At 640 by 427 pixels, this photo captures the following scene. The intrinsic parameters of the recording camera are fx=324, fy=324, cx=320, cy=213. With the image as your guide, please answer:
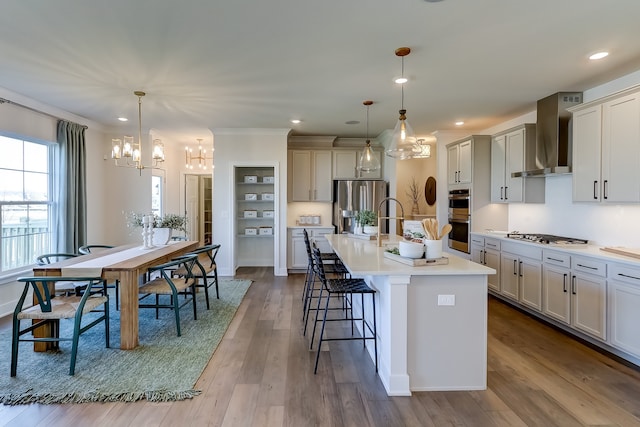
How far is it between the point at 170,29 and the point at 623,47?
3.73 metres

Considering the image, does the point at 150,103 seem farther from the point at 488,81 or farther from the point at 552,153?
the point at 552,153

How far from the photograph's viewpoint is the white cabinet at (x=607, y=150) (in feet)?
9.60

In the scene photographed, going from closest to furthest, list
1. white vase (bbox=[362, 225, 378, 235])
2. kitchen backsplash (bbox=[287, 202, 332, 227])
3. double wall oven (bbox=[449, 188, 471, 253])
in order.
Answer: white vase (bbox=[362, 225, 378, 235]) → double wall oven (bbox=[449, 188, 471, 253]) → kitchen backsplash (bbox=[287, 202, 332, 227])

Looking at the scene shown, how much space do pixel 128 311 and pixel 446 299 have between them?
2.78m

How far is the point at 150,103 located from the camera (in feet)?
14.2

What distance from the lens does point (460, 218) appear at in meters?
5.23

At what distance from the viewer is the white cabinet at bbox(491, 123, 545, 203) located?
4242 millimetres

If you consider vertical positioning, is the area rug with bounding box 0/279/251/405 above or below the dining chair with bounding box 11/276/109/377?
below

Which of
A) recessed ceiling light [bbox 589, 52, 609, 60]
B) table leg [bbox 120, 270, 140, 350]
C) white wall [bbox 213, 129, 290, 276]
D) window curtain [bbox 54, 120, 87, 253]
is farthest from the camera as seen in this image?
white wall [bbox 213, 129, 290, 276]

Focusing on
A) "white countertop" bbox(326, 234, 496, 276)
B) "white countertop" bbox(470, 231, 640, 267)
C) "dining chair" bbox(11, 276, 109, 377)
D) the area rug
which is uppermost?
"white countertop" bbox(470, 231, 640, 267)

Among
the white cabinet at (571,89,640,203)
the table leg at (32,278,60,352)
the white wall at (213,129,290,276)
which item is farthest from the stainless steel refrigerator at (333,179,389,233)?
the table leg at (32,278,60,352)

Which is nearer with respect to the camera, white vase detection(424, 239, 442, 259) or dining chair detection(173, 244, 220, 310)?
white vase detection(424, 239, 442, 259)

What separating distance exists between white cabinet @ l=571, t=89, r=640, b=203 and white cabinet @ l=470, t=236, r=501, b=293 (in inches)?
45.5

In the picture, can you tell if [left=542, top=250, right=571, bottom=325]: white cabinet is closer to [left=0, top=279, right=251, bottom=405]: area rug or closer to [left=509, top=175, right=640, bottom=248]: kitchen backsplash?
[left=509, top=175, right=640, bottom=248]: kitchen backsplash
